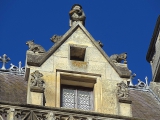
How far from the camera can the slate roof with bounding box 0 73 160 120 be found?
14.8 meters

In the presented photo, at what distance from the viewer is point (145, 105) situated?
1652 cm

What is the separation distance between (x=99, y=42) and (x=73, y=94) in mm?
1390

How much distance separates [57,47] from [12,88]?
6.92 feet

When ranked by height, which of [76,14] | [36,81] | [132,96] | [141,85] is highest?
[76,14]

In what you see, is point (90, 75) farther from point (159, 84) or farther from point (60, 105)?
point (159, 84)

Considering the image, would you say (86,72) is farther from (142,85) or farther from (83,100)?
(142,85)

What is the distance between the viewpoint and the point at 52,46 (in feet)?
46.6

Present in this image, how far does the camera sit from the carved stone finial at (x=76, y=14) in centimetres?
1495

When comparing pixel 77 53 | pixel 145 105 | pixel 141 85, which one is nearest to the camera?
pixel 77 53

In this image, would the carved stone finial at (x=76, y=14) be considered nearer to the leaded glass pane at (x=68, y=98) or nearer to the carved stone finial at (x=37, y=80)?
the leaded glass pane at (x=68, y=98)

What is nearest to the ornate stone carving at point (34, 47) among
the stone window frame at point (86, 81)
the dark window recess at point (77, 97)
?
the stone window frame at point (86, 81)

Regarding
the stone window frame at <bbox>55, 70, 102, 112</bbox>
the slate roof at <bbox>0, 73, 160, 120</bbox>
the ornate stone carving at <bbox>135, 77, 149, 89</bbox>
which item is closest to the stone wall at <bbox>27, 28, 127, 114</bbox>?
the stone window frame at <bbox>55, 70, 102, 112</bbox>

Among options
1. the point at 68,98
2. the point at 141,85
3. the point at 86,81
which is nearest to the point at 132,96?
the point at 141,85

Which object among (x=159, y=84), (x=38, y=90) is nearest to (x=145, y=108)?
(x=159, y=84)
